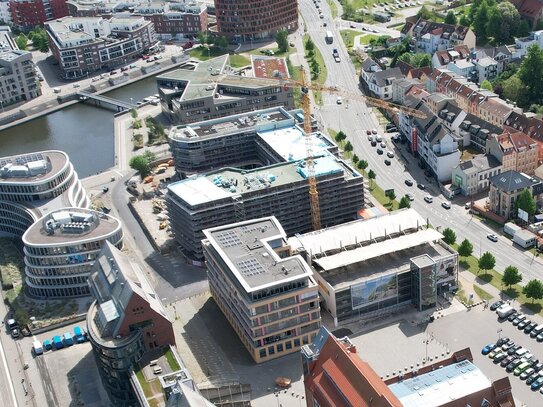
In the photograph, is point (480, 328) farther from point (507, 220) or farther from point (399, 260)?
point (507, 220)

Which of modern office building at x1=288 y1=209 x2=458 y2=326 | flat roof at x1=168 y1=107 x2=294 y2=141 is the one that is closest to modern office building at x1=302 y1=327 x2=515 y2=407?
modern office building at x1=288 y1=209 x2=458 y2=326

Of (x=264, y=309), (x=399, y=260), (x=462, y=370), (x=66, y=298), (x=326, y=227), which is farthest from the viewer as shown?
(x=326, y=227)

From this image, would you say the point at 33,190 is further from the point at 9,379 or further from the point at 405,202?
the point at 405,202

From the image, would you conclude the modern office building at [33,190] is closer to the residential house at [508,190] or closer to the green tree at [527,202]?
the residential house at [508,190]

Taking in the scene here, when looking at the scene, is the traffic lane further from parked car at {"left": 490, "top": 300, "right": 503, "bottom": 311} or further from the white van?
the white van

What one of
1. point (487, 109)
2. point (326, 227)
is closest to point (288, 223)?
point (326, 227)

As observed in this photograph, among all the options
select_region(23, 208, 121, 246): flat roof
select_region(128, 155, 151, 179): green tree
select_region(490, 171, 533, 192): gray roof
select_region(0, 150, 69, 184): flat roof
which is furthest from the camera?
select_region(128, 155, 151, 179): green tree

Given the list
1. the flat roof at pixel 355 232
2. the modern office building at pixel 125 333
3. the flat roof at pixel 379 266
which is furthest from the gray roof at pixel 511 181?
the modern office building at pixel 125 333
